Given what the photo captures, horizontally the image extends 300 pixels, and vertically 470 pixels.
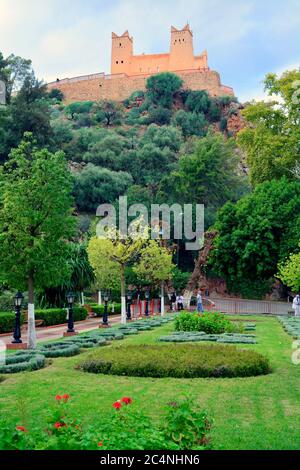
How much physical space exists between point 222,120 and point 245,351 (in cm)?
6985

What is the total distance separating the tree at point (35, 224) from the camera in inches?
568

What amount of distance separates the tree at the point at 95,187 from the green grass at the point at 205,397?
42.7m

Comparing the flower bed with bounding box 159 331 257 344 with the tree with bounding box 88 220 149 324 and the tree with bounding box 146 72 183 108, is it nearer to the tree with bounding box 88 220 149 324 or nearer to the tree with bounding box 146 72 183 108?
the tree with bounding box 88 220 149 324

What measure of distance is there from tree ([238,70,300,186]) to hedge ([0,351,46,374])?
26.4 metres

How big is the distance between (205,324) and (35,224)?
6.63m

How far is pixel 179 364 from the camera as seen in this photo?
9906 mm

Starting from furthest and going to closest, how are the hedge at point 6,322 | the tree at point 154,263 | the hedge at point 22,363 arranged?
1. the tree at point 154,263
2. the hedge at point 6,322
3. the hedge at point 22,363

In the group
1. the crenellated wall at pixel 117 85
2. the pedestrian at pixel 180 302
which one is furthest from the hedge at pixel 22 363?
the crenellated wall at pixel 117 85

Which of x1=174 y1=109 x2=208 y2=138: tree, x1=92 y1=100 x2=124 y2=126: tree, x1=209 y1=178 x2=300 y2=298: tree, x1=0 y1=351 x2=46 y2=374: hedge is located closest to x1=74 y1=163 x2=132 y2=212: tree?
x1=209 y1=178 x2=300 y2=298: tree

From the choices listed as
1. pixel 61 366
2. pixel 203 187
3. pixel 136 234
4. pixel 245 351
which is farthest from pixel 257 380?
pixel 203 187

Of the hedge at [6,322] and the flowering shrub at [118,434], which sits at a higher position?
the flowering shrub at [118,434]

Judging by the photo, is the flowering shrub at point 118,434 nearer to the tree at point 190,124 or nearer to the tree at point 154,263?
the tree at point 154,263

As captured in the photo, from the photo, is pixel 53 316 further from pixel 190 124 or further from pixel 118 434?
pixel 190 124
